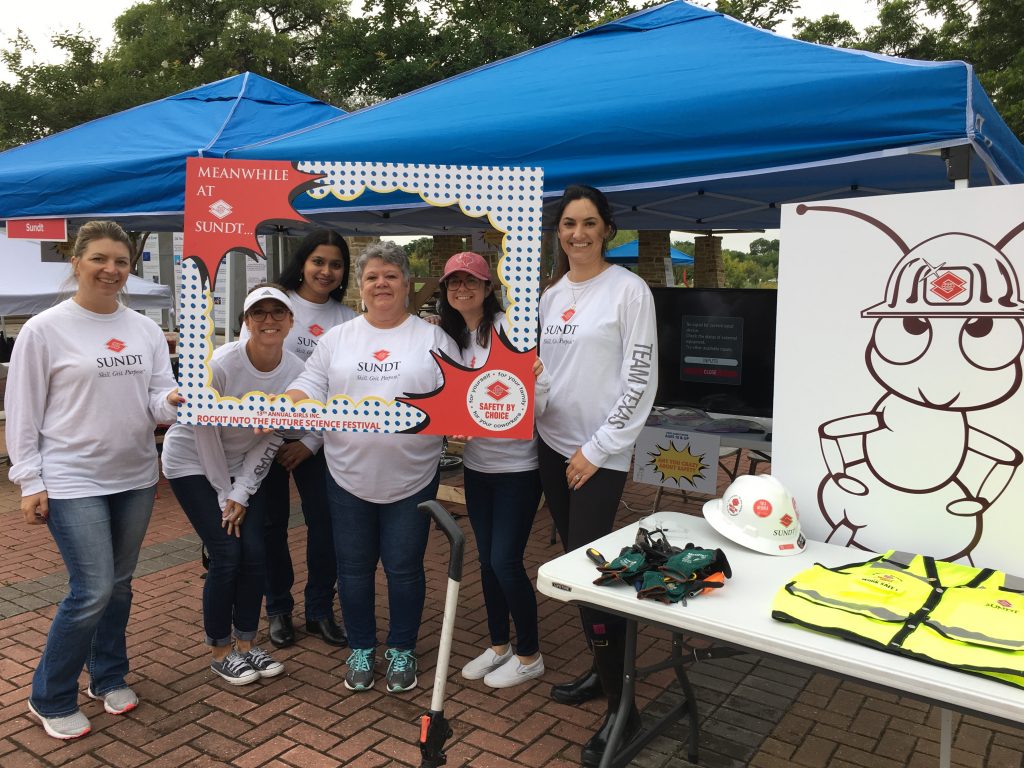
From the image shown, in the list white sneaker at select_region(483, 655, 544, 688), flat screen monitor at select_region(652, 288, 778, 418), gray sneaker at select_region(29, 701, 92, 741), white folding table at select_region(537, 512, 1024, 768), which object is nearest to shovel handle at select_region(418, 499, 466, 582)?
white folding table at select_region(537, 512, 1024, 768)

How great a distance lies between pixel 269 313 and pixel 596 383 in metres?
1.30

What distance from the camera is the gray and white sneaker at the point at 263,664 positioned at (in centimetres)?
344

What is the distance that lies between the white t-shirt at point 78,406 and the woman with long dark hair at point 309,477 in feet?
2.21

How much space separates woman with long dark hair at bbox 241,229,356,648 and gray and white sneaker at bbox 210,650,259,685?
33cm

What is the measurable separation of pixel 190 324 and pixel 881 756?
300cm

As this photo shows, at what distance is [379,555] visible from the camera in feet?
11.1

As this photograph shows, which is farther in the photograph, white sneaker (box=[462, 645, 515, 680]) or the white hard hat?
white sneaker (box=[462, 645, 515, 680])

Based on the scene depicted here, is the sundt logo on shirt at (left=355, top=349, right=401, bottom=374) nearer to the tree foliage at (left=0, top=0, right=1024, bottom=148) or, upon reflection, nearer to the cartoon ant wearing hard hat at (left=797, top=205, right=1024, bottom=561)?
the cartoon ant wearing hard hat at (left=797, top=205, right=1024, bottom=561)

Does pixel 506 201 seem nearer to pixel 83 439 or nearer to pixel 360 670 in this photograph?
pixel 83 439

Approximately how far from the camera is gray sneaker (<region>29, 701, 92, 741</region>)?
2.95 m

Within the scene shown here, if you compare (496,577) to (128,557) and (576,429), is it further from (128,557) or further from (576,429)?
(128,557)

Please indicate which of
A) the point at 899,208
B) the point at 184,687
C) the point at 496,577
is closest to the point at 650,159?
the point at 899,208

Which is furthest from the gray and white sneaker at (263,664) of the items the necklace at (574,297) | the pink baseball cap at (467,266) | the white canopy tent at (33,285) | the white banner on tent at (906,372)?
the white canopy tent at (33,285)

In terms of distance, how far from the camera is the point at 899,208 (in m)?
2.56
